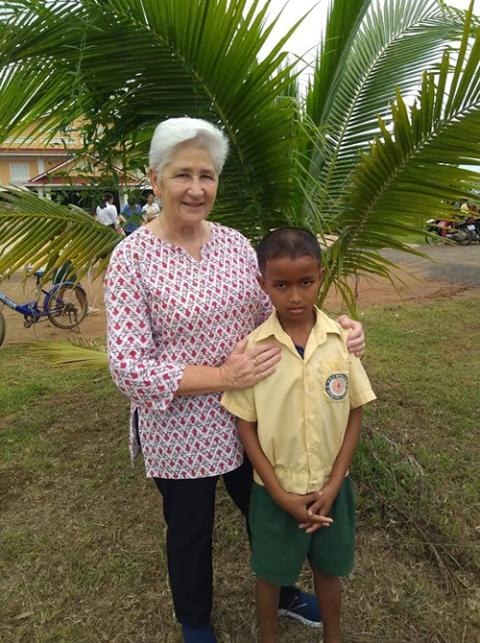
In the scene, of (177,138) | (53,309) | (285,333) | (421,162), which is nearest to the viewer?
(177,138)

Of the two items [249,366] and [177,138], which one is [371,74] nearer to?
[177,138]

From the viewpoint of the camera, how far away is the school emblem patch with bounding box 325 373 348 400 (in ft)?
5.33

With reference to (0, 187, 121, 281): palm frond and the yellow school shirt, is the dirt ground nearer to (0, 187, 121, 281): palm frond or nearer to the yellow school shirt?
(0, 187, 121, 281): palm frond

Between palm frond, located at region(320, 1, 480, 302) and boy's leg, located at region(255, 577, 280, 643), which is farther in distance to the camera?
palm frond, located at region(320, 1, 480, 302)

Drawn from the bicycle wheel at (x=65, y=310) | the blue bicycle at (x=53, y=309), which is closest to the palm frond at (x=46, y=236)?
the blue bicycle at (x=53, y=309)

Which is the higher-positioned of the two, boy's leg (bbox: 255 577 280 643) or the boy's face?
the boy's face

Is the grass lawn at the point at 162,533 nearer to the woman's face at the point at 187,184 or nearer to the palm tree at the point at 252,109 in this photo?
the palm tree at the point at 252,109

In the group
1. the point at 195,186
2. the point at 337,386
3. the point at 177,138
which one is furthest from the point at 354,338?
the point at 177,138

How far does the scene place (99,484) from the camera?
337cm

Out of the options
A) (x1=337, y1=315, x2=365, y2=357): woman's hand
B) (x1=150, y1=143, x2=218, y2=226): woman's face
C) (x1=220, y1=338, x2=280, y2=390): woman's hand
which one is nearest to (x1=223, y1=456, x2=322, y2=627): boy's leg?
(x1=220, y1=338, x2=280, y2=390): woman's hand

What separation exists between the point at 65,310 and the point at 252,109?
5457mm

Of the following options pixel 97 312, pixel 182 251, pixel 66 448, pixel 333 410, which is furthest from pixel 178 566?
pixel 97 312

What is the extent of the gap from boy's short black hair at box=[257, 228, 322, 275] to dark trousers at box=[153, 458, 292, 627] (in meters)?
0.73

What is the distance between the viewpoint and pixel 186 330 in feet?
5.33
